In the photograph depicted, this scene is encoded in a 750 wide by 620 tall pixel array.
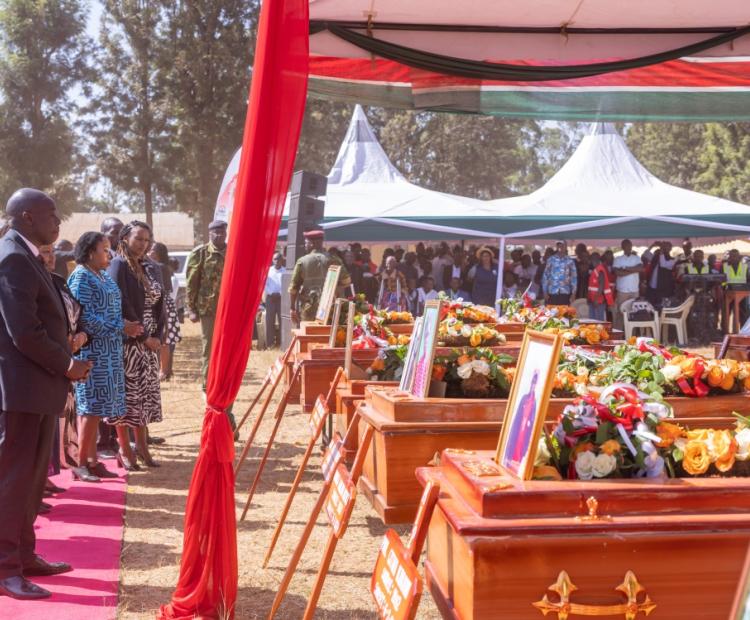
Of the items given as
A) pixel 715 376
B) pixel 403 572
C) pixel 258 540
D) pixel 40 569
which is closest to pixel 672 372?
pixel 715 376

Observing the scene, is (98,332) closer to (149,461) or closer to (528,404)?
(149,461)

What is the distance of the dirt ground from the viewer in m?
3.89

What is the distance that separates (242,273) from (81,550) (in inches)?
89.8

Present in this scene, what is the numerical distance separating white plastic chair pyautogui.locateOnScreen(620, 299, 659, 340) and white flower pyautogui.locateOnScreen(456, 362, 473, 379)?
12171mm

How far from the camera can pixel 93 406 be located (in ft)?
18.6

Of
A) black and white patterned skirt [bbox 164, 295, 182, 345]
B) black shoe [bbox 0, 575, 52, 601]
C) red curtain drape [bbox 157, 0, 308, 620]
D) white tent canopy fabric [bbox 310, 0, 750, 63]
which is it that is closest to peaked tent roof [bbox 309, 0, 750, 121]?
white tent canopy fabric [bbox 310, 0, 750, 63]

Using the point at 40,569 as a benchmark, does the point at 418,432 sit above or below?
above

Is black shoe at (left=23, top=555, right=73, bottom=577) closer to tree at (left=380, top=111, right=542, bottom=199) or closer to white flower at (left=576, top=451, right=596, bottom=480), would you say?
white flower at (left=576, top=451, right=596, bottom=480)

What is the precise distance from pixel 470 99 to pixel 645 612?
4137mm

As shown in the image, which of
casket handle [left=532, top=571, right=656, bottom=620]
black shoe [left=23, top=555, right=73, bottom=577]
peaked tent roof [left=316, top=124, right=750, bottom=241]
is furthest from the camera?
peaked tent roof [left=316, top=124, right=750, bottom=241]

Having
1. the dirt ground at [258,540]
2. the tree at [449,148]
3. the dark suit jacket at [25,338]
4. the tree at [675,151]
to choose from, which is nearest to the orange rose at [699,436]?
the dirt ground at [258,540]

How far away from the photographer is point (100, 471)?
6.23 metres

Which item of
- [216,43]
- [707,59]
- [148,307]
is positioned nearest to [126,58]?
[216,43]

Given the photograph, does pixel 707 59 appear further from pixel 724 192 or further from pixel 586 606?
pixel 724 192
